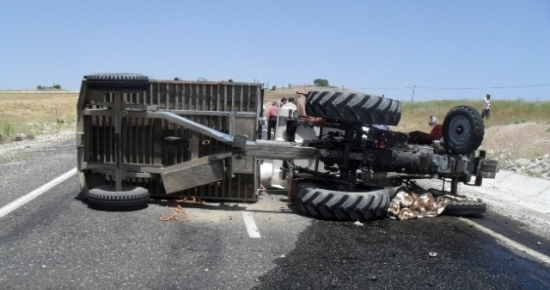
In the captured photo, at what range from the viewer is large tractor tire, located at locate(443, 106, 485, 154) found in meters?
7.88

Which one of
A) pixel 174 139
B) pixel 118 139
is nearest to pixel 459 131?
pixel 174 139

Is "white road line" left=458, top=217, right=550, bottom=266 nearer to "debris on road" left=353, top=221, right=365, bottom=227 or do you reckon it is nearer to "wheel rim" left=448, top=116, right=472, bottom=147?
"wheel rim" left=448, top=116, right=472, bottom=147

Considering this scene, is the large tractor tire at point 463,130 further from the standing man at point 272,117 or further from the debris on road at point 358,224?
the standing man at point 272,117

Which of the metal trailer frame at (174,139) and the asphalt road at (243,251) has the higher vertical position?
the metal trailer frame at (174,139)

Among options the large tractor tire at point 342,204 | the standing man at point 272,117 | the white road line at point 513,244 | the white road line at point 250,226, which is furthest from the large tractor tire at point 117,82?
the standing man at point 272,117

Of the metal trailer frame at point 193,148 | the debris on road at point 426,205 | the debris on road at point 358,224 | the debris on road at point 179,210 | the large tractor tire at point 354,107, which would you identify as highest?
the large tractor tire at point 354,107

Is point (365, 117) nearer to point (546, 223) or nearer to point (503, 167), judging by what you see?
point (546, 223)

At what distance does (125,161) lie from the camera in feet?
25.2

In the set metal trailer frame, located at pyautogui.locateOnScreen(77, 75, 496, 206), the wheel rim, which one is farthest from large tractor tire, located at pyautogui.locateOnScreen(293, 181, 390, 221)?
the wheel rim

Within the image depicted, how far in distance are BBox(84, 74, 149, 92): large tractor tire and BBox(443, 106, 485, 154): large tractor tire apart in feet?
15.7

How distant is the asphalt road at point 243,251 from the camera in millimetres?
4445

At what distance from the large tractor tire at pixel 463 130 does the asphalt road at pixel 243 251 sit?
118 cm

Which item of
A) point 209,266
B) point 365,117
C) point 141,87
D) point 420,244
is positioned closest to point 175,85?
point 141,87

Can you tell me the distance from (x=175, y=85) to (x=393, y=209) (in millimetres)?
A: 3749
